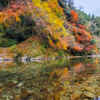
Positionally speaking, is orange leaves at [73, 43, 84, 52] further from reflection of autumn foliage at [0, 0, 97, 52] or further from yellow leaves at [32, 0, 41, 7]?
yellow leaves at [32, 0, 41, 7]

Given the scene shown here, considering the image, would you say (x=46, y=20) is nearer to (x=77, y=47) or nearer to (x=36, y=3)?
(x=36, y=3)

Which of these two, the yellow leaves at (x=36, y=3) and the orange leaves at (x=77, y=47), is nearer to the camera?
the yellow leaves at (x=36, y=3)

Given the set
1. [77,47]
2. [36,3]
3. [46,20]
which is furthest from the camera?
[77,47]

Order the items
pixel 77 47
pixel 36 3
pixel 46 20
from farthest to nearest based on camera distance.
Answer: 1. pixel 77 47
2. pixel 46 20
3. pixel 36 3

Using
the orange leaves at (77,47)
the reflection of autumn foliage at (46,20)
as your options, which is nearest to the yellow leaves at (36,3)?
the reflection of autumn foliage at (46,20)

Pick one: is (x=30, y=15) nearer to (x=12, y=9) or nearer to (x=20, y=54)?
(x=12, y=9)

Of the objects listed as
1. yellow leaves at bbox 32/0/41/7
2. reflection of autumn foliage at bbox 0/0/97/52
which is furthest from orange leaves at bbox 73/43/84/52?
yellow leaves at bbox 32/0/41/7

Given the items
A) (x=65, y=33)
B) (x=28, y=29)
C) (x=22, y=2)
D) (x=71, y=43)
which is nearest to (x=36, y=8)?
(x=22, y=2)

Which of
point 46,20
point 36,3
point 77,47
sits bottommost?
point 77,47

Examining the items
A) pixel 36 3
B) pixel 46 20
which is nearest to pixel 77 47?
pixel 46 20

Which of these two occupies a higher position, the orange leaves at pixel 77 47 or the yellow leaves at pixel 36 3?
the yellow leaves at pixel 36 3

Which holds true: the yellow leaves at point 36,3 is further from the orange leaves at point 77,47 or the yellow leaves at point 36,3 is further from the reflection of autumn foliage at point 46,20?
the orange leaves at point 77,47

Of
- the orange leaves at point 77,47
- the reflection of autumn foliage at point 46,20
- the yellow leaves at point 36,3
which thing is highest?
the yellow leaves at point 36,3

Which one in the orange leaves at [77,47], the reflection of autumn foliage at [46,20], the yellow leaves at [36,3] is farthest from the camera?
the orange leaves at [77,47]
